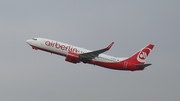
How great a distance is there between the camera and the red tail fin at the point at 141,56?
102 m

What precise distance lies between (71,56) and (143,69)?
1697 centimetres

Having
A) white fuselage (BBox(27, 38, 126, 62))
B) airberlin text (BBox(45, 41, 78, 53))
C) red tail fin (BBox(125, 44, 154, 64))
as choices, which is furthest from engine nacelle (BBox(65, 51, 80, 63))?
red tail fin (BBox(125, 44, 154, 64))

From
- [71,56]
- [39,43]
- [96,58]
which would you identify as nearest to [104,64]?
[96,58]

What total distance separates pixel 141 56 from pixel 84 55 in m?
16.0

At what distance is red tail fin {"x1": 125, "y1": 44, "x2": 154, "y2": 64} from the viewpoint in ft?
334

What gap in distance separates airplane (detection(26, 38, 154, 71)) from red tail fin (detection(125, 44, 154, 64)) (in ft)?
1.86

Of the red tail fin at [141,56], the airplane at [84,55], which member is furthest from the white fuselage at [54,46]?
the red tail fin at [141,56]

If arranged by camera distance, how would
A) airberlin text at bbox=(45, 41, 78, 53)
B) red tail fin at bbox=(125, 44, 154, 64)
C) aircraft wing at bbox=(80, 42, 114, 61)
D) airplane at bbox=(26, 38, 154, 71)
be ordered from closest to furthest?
airberlin text at bbox=(45, 41, 78, 53), airplane at bbox=(26, 38, 154, 71), aircraft wing at bbox=(80, 42, 114, 61), red tail fin at bbox=(125, 44, 154, 64)

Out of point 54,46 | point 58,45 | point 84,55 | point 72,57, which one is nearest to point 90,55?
point 84,55

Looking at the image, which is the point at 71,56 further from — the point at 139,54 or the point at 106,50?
the point at 139,54

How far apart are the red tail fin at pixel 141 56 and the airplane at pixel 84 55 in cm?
57

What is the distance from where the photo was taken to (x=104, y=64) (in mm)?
97312

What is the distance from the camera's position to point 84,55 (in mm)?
94938

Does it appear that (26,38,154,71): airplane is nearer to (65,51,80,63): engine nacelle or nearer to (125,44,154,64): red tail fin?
(65,51,80,63): engine nacelle
